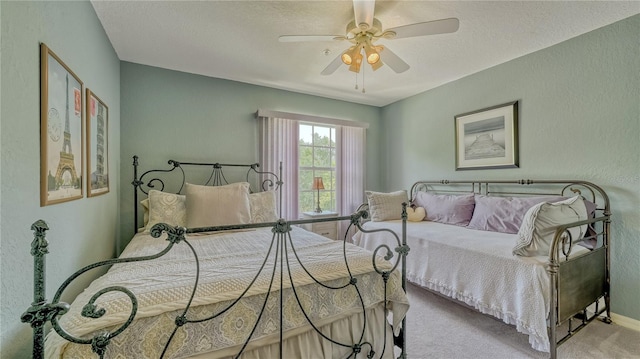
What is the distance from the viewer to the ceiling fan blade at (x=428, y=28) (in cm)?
168

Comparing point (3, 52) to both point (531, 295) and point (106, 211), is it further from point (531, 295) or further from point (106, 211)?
point (531, 295)

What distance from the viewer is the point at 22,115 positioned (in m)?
1.06

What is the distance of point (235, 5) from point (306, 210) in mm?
2779

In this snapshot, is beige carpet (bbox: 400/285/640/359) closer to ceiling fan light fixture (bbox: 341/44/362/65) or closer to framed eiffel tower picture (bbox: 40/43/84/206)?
ceiling fan light fixture (bbox: 341/44/362/65)

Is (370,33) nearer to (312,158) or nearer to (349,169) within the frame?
(312,158)

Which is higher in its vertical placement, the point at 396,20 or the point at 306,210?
the point at 396,20

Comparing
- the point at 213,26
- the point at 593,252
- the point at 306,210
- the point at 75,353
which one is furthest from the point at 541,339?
the point at 213,26

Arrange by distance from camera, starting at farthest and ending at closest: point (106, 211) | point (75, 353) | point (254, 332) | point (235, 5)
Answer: point (106, 211)
point (235, 5)
point (254, 332)
point (75, 353)

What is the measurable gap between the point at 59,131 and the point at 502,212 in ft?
11.6

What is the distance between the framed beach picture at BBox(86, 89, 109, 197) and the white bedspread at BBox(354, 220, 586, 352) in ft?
9.17

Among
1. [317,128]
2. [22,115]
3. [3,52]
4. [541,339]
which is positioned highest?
[317,128]

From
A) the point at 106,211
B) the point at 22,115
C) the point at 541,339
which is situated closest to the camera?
the point at 22,115

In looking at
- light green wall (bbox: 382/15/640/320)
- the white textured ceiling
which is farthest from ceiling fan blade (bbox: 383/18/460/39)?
light green wall (bbox: 382/15/640/320)

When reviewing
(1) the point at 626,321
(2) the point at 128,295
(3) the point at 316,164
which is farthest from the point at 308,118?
(1) the point at 626,321
